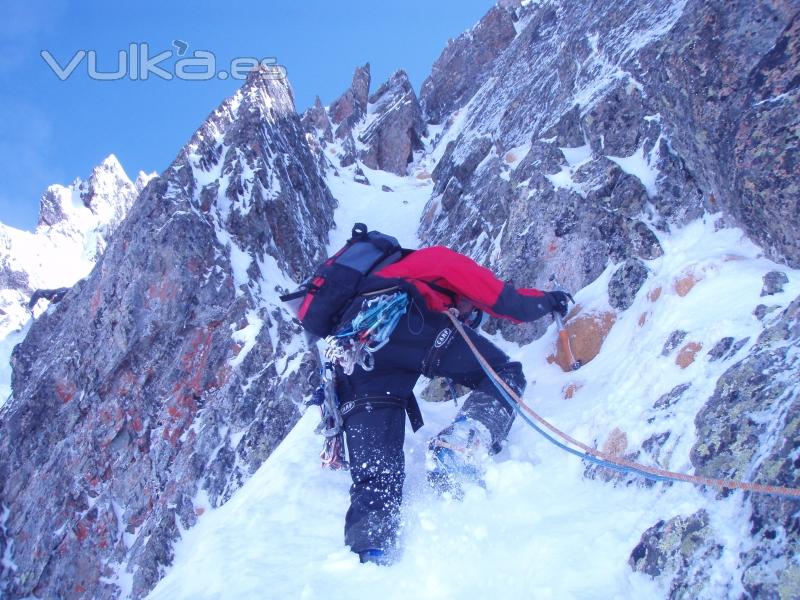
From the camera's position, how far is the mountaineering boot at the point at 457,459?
3770mm

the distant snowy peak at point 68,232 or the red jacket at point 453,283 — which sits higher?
the distant snowy peak at point 68,232

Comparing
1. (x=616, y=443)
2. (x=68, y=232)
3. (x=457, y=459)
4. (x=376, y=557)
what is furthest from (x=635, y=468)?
(x=68, y=232)

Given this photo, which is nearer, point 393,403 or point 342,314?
point 393,403

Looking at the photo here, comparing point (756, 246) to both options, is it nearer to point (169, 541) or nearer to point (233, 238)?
point (169, 541)

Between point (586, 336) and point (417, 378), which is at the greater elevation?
point (586, 336)

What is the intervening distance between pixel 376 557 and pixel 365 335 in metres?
1.69

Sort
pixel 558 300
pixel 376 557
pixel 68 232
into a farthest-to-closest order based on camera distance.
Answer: pixel 68 232
pixel 558 300
pixel 376 557

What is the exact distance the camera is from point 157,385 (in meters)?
15.5

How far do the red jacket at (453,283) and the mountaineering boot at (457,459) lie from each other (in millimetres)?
1180

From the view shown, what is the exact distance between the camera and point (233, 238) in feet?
58.7

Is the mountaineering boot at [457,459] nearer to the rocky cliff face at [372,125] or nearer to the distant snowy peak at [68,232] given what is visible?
the rocky cliff face at [372,125]

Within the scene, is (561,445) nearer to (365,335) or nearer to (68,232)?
(365,335)

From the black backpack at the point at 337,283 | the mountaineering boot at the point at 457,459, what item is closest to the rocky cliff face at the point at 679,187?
the mountaineering boot at the point at 457,459

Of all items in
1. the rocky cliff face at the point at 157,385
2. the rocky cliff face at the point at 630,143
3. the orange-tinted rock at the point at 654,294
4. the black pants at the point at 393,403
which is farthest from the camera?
the rocky cliff face at the point at 157,385
